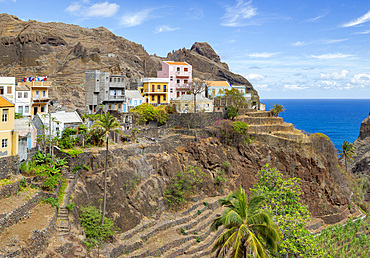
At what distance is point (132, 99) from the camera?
63.1 metres

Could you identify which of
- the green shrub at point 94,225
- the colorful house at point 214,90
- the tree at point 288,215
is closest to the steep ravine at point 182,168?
the green shrub at point 94,225

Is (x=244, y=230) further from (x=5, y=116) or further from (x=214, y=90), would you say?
(x=214, y=90)

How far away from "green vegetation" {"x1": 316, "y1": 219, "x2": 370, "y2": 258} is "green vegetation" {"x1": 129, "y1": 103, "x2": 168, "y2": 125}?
95.4ft

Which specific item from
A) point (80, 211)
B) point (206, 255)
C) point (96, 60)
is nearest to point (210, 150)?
point (206, 255)

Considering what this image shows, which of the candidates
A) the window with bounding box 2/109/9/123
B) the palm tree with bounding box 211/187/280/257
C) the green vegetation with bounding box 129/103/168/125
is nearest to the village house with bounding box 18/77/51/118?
the green vegetation with bounding box 129/103/168/125

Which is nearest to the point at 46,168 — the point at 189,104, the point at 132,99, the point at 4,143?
the point at 4,143

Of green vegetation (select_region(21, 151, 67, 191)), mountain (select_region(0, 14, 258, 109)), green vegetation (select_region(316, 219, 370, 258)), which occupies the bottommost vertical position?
green vegetation (select_region(316, 219, 370, 258))

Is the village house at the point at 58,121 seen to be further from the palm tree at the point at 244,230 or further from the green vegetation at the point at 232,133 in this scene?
the palm tree at the point at 244,230

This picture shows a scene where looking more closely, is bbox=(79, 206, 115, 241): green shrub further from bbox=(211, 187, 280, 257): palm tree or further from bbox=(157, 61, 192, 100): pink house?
bbox=(157, 61, 192, 100): pink house

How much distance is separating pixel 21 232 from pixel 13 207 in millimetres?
2684

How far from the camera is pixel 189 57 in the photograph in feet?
387

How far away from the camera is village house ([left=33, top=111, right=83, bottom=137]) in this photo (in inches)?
1612

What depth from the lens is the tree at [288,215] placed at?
84.4 ft

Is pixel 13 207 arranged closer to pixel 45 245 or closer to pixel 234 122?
pixel 45 245
